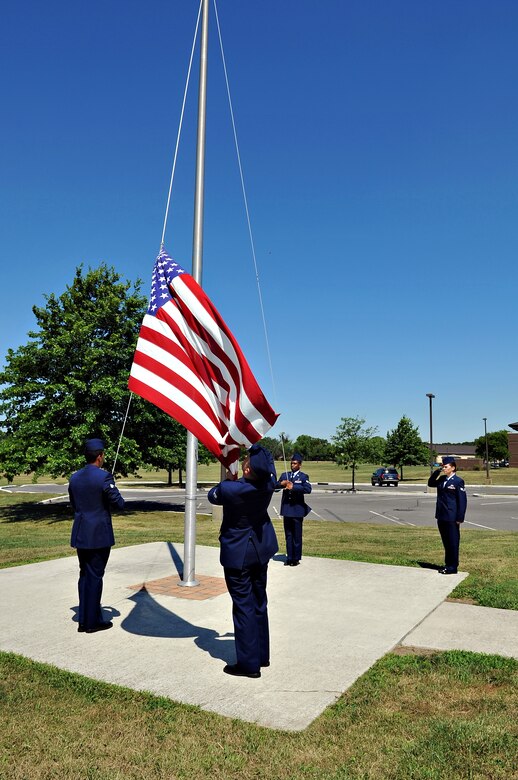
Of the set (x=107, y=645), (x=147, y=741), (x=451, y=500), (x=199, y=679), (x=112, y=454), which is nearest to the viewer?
(x=147, y=741)

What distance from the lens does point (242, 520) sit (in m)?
4.82

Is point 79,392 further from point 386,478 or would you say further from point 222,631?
point 386,478

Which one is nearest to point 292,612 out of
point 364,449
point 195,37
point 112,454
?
point 195,37

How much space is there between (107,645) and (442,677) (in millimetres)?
2949

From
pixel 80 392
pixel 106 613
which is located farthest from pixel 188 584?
pixel 80 392

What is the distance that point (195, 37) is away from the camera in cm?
836

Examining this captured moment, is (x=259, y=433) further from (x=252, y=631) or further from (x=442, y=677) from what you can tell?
(x=442, y=677)

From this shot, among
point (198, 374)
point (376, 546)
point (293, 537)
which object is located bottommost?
point (376, 546)

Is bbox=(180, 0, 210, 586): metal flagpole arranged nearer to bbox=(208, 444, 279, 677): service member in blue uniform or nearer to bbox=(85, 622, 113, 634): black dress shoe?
bbox=(85, 622, 113, 634): black dress shoe

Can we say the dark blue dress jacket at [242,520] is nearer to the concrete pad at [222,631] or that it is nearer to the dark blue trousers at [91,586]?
the concrete pad at [222,631]

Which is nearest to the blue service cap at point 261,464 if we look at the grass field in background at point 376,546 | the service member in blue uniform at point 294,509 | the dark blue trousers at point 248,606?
the dark blue trousers at point 248,606

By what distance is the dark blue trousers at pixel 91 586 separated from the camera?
583 centimetres

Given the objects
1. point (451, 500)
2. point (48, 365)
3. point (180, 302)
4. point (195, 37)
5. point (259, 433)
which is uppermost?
point (195, 37)

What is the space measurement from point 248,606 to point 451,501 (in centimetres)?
483
